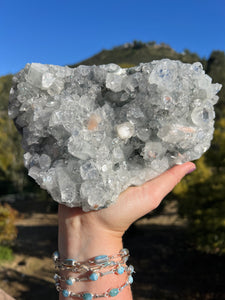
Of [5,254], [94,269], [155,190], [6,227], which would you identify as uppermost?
[155,190]

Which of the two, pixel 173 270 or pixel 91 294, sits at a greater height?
pixel 91 294

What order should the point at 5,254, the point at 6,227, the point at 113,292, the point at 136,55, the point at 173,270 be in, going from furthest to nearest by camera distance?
the point at 6,227
the point at 5,254
the point at 173,270
the point at 136,55
the point at 113,292

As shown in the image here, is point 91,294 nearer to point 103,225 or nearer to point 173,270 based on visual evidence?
point 103,225

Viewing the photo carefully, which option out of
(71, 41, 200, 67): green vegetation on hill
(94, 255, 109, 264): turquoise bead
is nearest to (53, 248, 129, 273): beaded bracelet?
(94, 255, 109, 264): turquoise bead

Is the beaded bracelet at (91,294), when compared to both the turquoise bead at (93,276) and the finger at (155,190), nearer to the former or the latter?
the turquoise bead at (93,276)

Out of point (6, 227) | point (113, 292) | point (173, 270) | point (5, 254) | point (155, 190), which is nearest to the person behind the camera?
point (113, 292)

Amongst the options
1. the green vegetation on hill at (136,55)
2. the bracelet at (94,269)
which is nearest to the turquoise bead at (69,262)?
the bracelet at (94,269)

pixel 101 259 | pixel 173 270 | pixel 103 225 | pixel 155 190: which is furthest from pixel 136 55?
pixel 173 270
